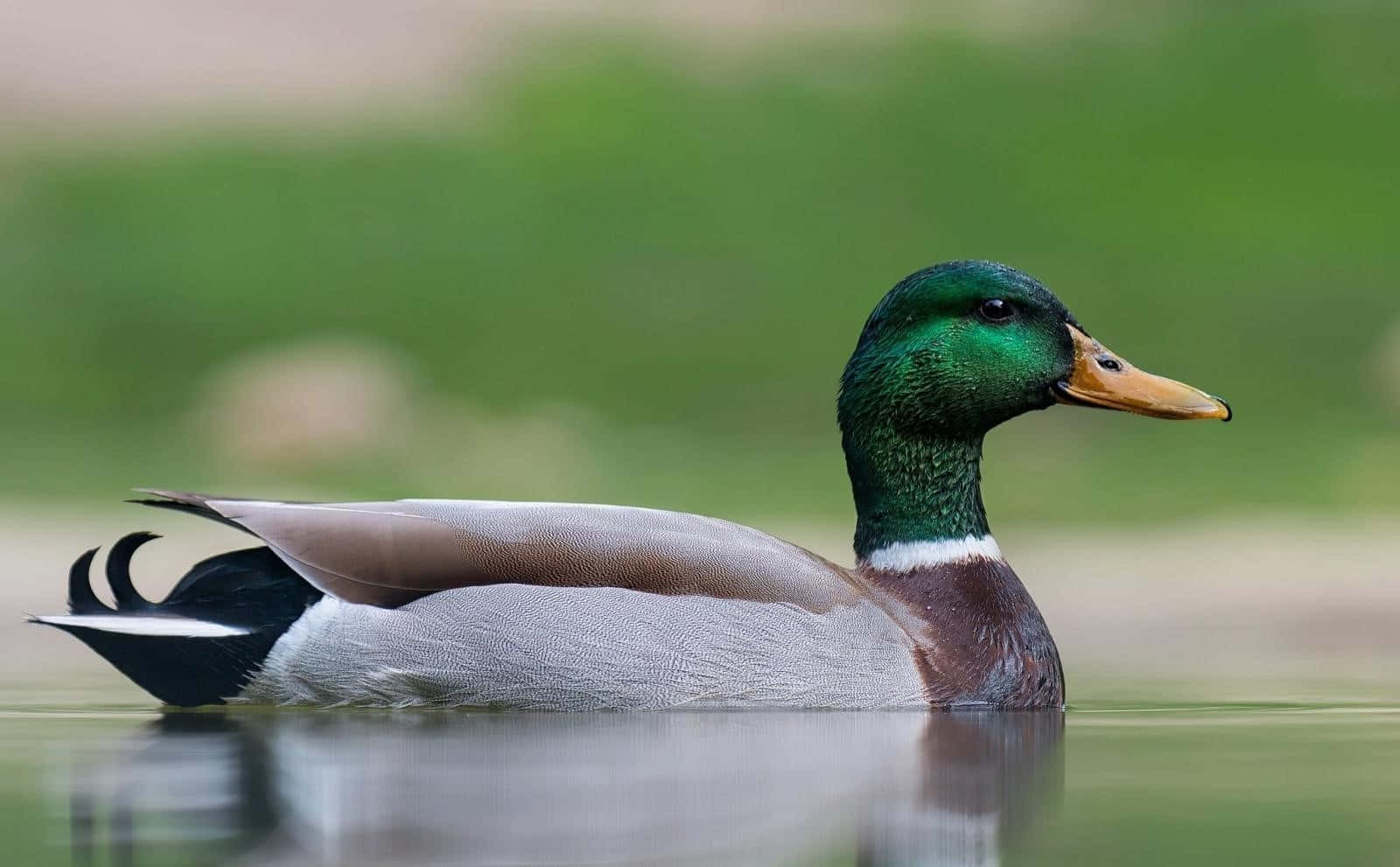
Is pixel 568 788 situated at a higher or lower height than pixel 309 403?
lower

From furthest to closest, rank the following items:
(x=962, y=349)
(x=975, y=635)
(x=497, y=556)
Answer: (x=962, y=349) → (x=975, y=635) → (x=497, y=556)

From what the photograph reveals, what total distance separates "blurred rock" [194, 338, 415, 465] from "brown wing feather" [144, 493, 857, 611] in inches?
349

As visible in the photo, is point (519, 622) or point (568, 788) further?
point (519, 622)

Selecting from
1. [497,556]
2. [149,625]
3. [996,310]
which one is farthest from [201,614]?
[996,310]

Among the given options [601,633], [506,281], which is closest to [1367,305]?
[506,281]

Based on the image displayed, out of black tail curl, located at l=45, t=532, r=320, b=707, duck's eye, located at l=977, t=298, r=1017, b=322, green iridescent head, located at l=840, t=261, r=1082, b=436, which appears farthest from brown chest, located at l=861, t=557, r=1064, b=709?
black tail curl, located at l=45, t=532, r=320, b=707

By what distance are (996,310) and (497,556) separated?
1.59 m

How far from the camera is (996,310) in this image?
704cm

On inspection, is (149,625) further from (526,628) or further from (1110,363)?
(1110,363)

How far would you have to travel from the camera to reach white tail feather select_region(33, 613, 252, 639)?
6.32 meters

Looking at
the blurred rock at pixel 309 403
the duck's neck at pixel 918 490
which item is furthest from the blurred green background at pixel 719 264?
the duck's neck at pixel 918 490

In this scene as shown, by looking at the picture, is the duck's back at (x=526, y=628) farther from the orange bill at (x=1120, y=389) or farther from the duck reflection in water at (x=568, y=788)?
the orange bill at (x=1120, y=389)

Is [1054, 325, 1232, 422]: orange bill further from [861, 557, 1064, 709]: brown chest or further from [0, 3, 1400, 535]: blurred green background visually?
[0, 3, 1400, 535]: blurred green background

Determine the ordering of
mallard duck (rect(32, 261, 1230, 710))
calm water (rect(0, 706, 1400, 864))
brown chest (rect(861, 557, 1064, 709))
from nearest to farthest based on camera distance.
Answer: calm water (rect(0, 706, 1400, 864)), mallard duck (rect(32, 261, 1230, 710)), brown chest (rect(861, 557, 1064, 709))
